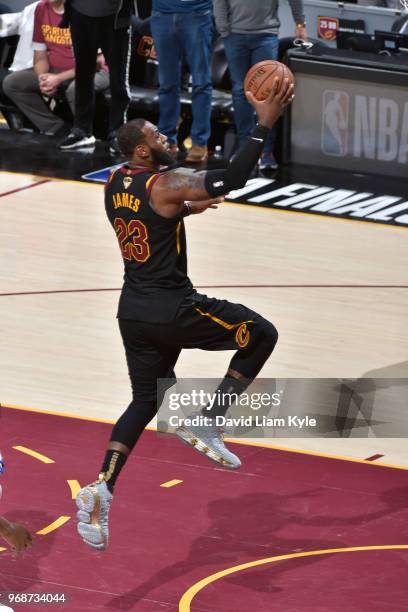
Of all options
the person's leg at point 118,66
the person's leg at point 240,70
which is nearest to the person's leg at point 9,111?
the person's leg at point 118,66

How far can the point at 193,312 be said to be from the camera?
7078mm

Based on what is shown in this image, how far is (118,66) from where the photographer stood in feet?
50.4

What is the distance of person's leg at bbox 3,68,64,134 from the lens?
16.2 metres

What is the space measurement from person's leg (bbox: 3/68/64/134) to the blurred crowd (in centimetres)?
1

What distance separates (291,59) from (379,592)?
29.8 ft

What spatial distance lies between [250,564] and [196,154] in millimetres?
8666

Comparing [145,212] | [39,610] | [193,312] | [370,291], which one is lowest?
[370,291]

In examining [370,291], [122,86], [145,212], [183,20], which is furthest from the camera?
[122,86]

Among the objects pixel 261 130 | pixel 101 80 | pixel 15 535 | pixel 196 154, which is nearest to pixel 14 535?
pixel 15 535

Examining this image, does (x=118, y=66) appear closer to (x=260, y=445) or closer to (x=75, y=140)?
(x=75, y=140)

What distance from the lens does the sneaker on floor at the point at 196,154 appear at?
1505 cm

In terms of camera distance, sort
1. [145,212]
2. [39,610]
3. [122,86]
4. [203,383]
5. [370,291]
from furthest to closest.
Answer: [122,86] < [370,291] < [203,383] < [145,212] < [39,610]

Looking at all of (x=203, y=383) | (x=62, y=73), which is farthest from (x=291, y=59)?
(x=203, y=383)

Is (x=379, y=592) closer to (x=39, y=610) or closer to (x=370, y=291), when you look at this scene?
(x=39, y=610)
